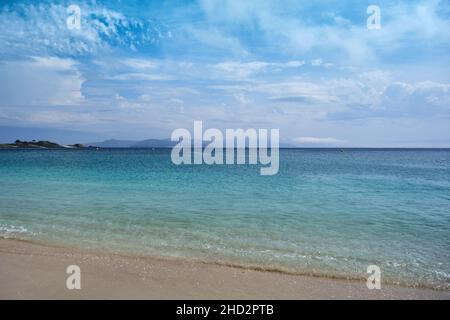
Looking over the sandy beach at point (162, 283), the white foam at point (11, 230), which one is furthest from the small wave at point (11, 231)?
the sandy beach at point (162, 283)

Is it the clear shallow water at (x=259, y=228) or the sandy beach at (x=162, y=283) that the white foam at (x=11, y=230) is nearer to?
the clear shallow water at (x=259, y=228)

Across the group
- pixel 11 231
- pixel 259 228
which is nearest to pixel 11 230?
pixel 11 231

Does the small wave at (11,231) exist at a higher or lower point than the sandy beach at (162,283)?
higher

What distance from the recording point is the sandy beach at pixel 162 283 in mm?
6051

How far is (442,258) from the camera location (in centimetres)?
852

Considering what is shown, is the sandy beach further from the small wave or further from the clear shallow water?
the small wave

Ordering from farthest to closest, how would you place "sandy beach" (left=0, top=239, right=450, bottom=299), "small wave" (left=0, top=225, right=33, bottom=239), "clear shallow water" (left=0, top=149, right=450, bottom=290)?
"small wave" (left=0, top=225, right=33, bottom=239), "clear shallow water" (left=0, top=149, right=450, bottom=290), "sandy beach" (left=0, top=239, right=450, bottom=299)

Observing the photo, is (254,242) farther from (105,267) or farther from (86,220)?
(86,220)

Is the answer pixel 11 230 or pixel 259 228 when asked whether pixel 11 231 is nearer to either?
pixel 11 230

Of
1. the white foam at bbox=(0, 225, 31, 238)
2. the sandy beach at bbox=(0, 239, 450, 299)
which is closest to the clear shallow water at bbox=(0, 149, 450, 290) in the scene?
the white foam at bbox=(0, 225, 31, 238)

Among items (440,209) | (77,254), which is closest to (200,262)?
(77,254)

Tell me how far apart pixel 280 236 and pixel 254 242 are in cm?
112

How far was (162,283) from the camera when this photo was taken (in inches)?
258

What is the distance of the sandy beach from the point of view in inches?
238
